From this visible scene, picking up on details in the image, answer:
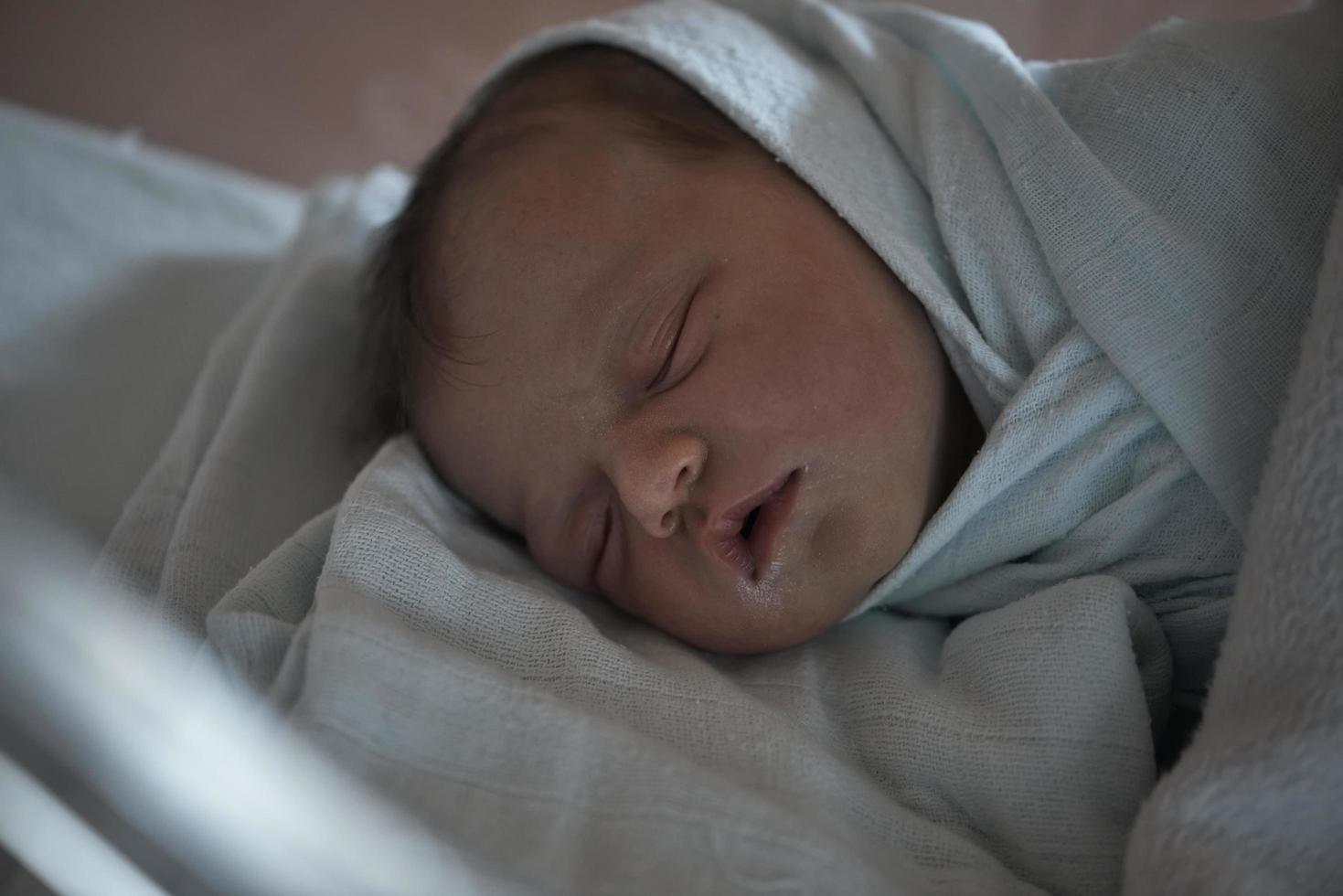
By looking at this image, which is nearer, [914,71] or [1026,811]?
[1026,811]

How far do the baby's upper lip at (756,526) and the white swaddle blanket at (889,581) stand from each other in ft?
0.24

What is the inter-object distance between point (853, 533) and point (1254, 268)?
30 centimetres

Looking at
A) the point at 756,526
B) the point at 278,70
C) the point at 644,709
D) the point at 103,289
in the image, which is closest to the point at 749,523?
the point at 756,526

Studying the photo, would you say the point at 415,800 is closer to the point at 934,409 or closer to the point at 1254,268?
the point at 934,409

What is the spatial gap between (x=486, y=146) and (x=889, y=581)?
419 mm

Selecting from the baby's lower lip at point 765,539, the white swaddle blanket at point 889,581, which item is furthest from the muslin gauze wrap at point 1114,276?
the baby's lower lip at point 765,539

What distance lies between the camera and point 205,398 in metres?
0.92

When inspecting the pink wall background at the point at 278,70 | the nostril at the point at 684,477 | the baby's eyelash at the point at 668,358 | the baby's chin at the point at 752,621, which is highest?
the pink wall background at the point at 278,70

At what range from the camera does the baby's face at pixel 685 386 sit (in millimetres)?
668

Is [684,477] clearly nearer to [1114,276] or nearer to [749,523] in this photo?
[749,523]

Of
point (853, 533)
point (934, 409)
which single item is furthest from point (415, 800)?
point (934, 409)

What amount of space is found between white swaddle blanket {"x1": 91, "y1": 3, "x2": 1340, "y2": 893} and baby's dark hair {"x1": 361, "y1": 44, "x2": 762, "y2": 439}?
26mm

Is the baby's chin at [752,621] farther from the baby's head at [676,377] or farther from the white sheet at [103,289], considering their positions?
the white sheet at [103,289]

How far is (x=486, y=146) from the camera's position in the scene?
802 millimetres
